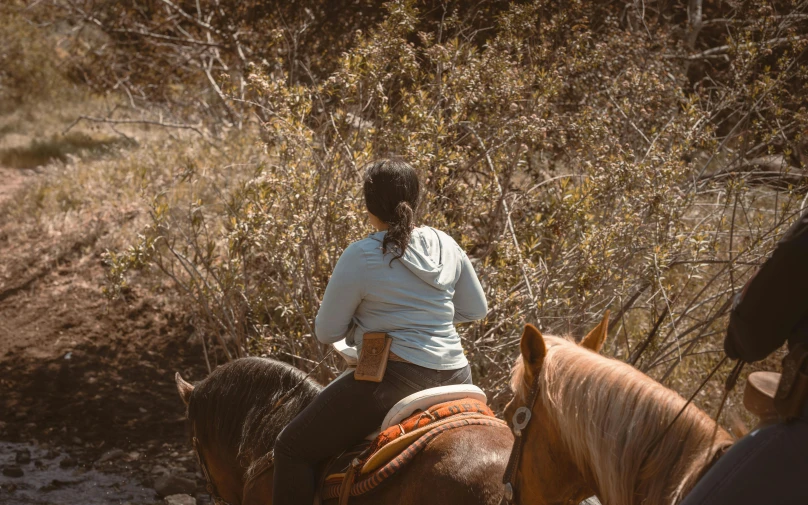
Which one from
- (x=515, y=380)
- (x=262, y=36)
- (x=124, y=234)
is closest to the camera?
(x=515, y=380)

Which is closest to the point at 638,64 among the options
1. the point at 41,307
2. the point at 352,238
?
the point at 352,238

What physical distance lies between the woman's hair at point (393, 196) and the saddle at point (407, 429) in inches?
24.1

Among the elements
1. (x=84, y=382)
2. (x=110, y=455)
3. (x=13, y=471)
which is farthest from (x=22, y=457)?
(x=84, y=382)

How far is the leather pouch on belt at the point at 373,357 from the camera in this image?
285cm

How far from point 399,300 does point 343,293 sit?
22cm

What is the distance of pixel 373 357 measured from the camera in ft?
9.41

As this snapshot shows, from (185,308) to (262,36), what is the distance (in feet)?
11.4

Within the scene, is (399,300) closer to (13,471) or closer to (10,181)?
(13,471)

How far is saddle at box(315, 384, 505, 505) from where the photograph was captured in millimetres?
2752

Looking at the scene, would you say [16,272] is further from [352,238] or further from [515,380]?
[515,380]

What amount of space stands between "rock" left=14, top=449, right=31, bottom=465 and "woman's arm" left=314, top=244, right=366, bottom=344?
478 cm

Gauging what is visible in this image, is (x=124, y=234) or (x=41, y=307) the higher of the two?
(x=124, y=234)

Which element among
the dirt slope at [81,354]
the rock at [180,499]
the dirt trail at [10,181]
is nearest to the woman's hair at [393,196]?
the rock at [180,499]

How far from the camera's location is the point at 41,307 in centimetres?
946
